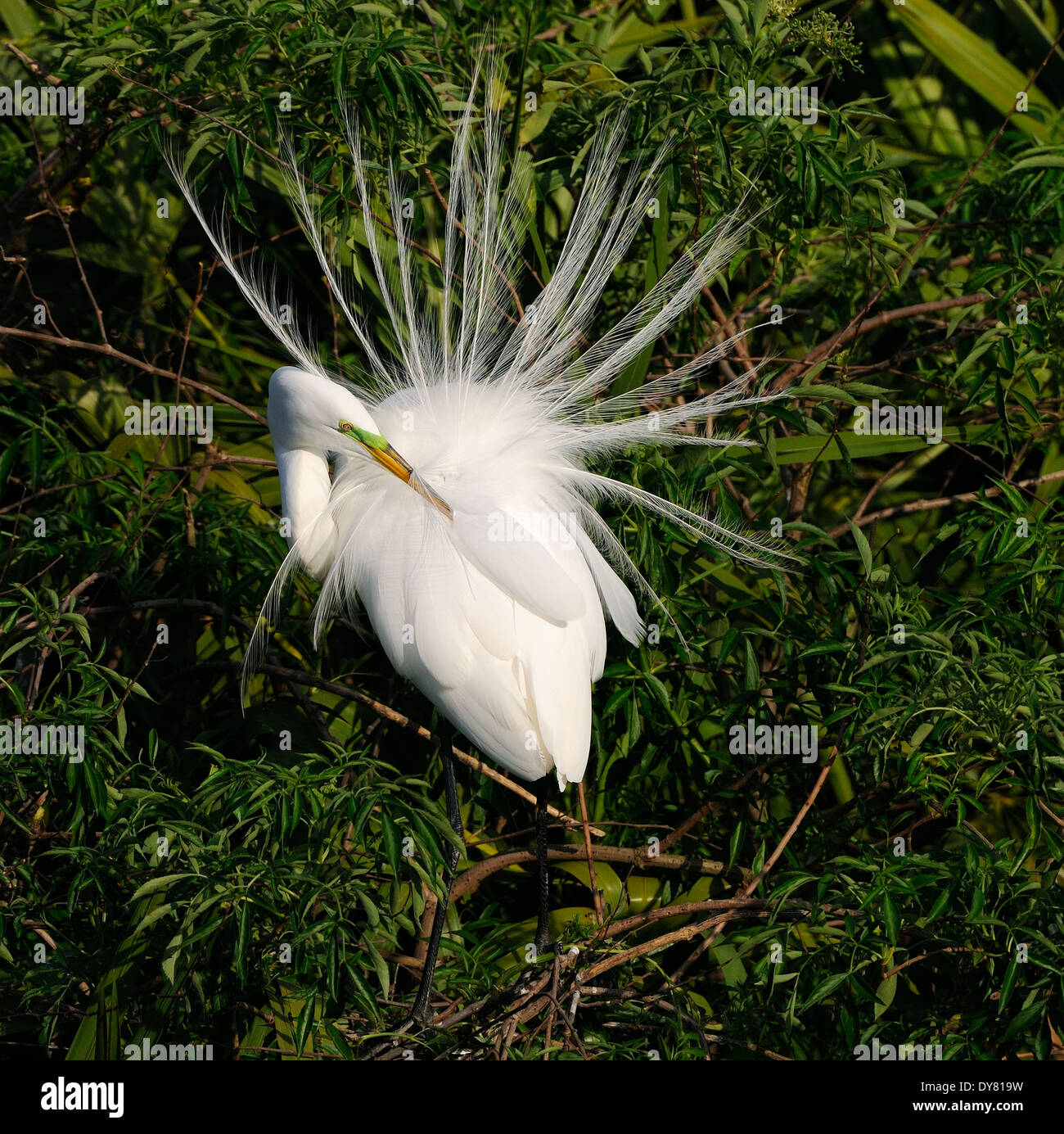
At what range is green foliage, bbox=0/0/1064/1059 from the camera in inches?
75.5

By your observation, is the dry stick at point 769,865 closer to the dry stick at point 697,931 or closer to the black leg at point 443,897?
the dry stick at point 697,931

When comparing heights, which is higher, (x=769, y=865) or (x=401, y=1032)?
(x=769, y=865)

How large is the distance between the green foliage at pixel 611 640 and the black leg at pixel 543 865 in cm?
10

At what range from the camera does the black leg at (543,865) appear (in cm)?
245

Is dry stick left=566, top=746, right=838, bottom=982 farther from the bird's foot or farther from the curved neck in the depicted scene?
the curved neck

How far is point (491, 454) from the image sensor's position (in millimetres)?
2504

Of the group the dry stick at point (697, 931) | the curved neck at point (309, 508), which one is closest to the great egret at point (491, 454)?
the curved neck at point (309, 508)

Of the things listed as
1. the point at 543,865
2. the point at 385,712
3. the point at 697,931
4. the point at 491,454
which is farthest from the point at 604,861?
the point at 491,454

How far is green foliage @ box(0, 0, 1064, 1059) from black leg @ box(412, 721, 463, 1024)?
7 cm

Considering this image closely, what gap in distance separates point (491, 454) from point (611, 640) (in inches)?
23.1

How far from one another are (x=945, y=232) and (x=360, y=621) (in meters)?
1.83

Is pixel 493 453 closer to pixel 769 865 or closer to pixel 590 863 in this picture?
pixel 590 863

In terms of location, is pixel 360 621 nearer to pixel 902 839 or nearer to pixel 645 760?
pixel 645 760

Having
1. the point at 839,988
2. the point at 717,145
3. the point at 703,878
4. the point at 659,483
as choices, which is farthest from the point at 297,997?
the point at 717,145
